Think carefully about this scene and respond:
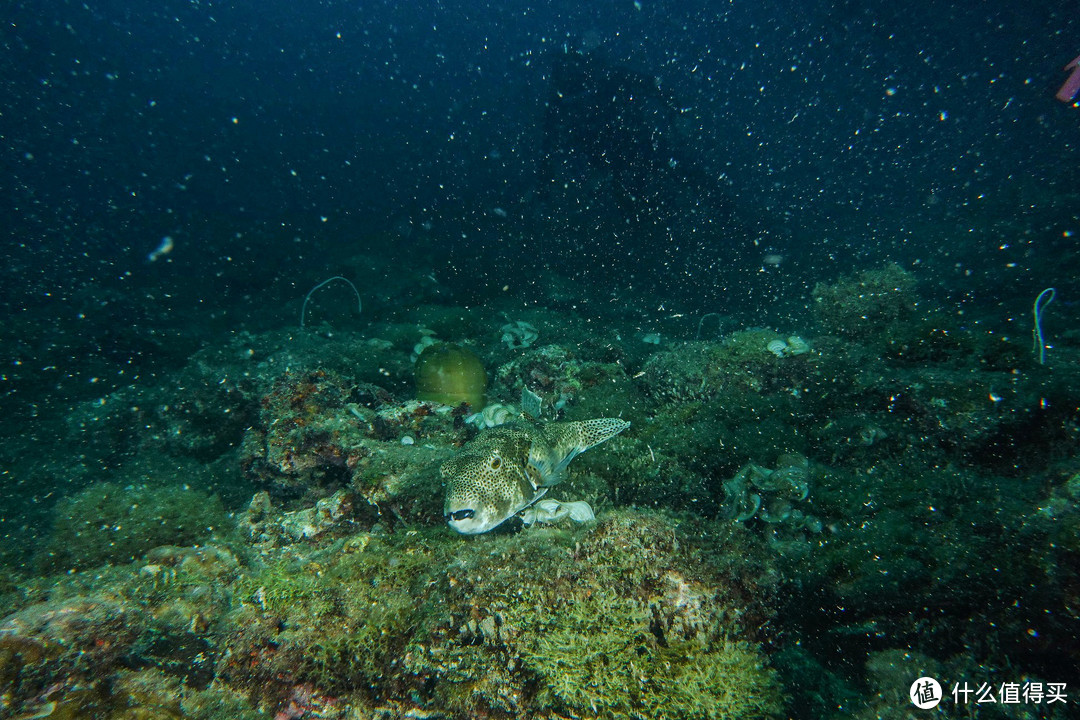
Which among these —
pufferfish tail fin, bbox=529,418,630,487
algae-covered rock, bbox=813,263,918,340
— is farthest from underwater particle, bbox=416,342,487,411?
algae-covered rock, bbox=813,263,918,340

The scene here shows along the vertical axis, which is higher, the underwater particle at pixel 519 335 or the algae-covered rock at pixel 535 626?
the underwater particle at pixel 519 335

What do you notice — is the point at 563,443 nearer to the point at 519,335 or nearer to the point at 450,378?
the point at 450,378

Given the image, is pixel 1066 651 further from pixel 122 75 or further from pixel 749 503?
pixel 122 75

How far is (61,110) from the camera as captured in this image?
6375cm

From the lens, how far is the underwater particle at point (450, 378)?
6.85 m

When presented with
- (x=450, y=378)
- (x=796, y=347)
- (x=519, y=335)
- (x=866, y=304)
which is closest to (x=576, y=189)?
(x=519, y=335)

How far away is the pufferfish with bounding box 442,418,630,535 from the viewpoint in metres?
3.10

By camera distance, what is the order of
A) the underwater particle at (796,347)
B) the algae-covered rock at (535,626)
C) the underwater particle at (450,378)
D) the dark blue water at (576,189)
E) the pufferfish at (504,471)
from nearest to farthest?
the algae-covered rock at (535,626), the pufferfish at (504,471), the underwater particle at (796,347), the underwater particle at (450,378), the dark blue water at (576,189)

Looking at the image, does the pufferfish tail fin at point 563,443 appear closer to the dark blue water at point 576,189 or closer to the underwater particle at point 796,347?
the underwater particle at point 796,347

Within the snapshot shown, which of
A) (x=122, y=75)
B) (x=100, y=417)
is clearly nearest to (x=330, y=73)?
(x=122, y=75)

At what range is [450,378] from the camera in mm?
6895

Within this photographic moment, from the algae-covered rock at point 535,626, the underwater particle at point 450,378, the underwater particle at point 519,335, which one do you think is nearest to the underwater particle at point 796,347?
the algae-covered rock at point 535,626

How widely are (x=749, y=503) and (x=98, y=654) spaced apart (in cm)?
497

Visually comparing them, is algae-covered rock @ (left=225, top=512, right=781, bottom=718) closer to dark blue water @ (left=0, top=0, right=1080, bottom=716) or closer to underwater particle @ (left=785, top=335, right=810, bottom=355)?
underwater particle @ (left=785, top=335, right=810, bottom=355)
